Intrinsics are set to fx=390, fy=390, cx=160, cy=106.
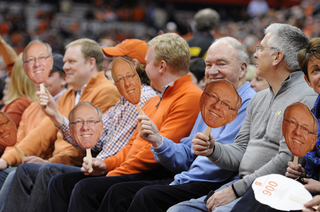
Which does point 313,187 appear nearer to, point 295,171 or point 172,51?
point 295,171

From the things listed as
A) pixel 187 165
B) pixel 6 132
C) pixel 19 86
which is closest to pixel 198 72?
pixel 187 165

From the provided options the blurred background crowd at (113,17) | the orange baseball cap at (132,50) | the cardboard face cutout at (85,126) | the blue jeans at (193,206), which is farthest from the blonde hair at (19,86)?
the blurred background crowd at (113,17)

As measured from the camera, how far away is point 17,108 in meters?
3.47

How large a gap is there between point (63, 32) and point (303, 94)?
43.7 feet

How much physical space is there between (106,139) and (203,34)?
67.2 inches

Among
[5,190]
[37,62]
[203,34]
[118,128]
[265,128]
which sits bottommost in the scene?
[5,190]

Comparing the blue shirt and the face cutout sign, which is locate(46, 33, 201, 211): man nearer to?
the blue shirt

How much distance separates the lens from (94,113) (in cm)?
212

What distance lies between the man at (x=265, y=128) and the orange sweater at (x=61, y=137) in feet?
3.87

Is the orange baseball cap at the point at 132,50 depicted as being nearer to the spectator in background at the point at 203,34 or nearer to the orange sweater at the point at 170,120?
the orange sweater at the point at 170,120

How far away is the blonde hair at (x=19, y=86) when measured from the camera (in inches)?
135

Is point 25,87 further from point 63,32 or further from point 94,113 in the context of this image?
point 63,32

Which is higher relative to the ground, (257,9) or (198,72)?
(257,9)

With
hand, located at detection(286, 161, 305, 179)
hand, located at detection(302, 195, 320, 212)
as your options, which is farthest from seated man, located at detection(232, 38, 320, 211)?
hand, located at detection(302, 195, 320, 212)
